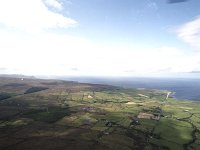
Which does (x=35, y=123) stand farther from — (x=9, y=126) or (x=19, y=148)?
(x=19, y=148)

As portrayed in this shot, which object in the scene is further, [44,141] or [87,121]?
[87,121]

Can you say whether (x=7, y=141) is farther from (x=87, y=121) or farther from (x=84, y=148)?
(x=87, y=121)

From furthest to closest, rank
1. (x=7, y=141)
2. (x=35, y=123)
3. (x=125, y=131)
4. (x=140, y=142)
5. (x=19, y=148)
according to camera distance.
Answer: (x=35, y=123) < (x=125, y=131) < (x=140, y=142) < (x=7, y=141) < (x=19, y=148)

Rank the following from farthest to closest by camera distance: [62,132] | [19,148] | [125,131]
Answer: [125,131], [62,132], [19,148]

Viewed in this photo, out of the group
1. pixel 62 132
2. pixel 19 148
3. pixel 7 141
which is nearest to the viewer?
pixel 19 148

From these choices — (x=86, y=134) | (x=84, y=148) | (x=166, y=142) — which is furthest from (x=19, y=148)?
(x=166, y=142)

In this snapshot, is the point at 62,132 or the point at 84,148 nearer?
the point at 84,148

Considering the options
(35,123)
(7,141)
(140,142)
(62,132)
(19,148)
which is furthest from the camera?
(35,123)

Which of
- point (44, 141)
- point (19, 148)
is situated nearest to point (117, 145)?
point (44, 141)
